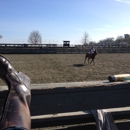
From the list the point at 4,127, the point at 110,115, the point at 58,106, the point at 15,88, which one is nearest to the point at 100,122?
the point at 110,115

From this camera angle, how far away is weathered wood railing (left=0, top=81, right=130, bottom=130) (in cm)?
206

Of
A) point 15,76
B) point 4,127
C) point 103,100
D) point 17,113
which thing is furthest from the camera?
point 103,100

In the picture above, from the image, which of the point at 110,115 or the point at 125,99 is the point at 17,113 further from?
the point at 125,99

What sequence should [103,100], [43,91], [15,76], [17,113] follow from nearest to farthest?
[17,113]
[15,76]
[43,91]
[103,100]

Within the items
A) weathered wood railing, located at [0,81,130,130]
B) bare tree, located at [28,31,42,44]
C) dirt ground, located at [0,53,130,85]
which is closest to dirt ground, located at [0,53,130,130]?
dirt ground, located at [0,53,130,85]

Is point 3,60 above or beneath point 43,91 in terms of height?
above

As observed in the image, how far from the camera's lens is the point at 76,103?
7.36 feet

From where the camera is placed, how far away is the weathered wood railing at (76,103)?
2.06m

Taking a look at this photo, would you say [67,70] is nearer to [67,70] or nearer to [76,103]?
[67,70]

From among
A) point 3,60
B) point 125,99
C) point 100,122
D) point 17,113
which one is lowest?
point 100,122

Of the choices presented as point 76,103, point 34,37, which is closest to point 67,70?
point 76,103

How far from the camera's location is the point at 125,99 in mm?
2406

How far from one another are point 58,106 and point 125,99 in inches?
34.1

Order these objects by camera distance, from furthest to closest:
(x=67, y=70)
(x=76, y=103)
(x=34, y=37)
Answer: (x=34, y=37), (x=67, y=70), (x=76, y=103)
